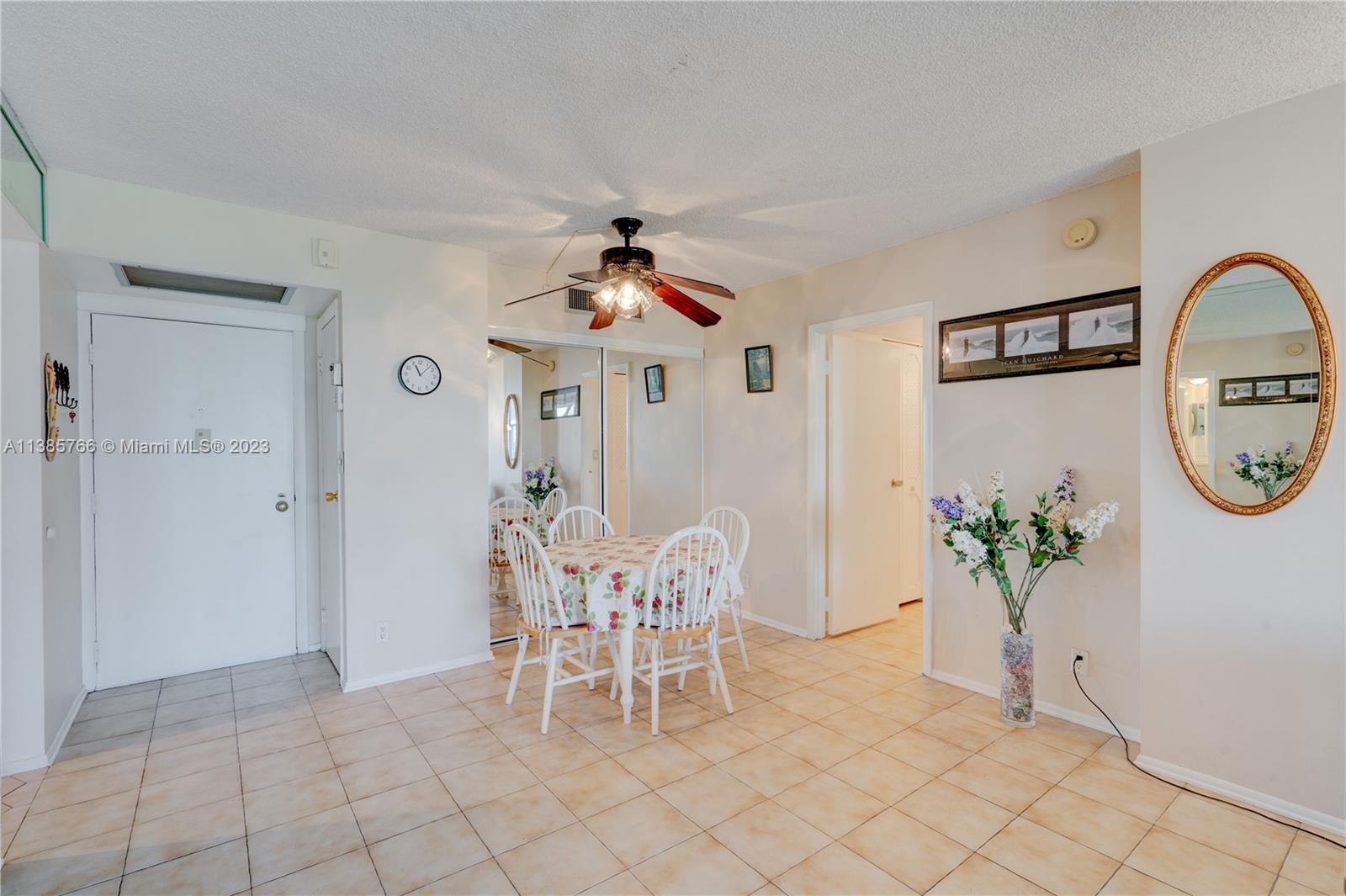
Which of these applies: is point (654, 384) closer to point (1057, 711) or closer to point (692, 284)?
point (692, 284)

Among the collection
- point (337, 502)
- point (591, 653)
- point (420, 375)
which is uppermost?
point (420, 375)

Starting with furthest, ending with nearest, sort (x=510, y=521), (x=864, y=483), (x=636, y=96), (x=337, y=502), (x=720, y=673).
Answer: (x=864, y=483), (x=510, y=521), (x=337, y=502), (x=720, y=673), (x=636, y=96)

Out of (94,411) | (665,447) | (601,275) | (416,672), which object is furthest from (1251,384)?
(94,411)

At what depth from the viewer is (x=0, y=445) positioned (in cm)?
238

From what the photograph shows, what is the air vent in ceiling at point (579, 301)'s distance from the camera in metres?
4.27

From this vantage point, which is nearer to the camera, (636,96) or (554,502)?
(636,96)

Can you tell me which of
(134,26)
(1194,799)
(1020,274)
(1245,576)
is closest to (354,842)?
(134,26)

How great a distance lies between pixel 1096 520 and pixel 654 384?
3025mm

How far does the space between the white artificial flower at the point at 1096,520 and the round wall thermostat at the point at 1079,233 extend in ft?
3.86

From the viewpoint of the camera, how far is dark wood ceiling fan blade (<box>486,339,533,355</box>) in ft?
13.1

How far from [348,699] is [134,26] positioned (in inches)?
113

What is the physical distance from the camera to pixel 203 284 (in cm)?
344

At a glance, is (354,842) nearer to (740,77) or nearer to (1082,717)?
(740,77)

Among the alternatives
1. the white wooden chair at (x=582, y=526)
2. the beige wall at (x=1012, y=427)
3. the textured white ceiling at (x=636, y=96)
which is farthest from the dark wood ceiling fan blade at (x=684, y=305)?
the white wooden chair at (x=582, y=526)
